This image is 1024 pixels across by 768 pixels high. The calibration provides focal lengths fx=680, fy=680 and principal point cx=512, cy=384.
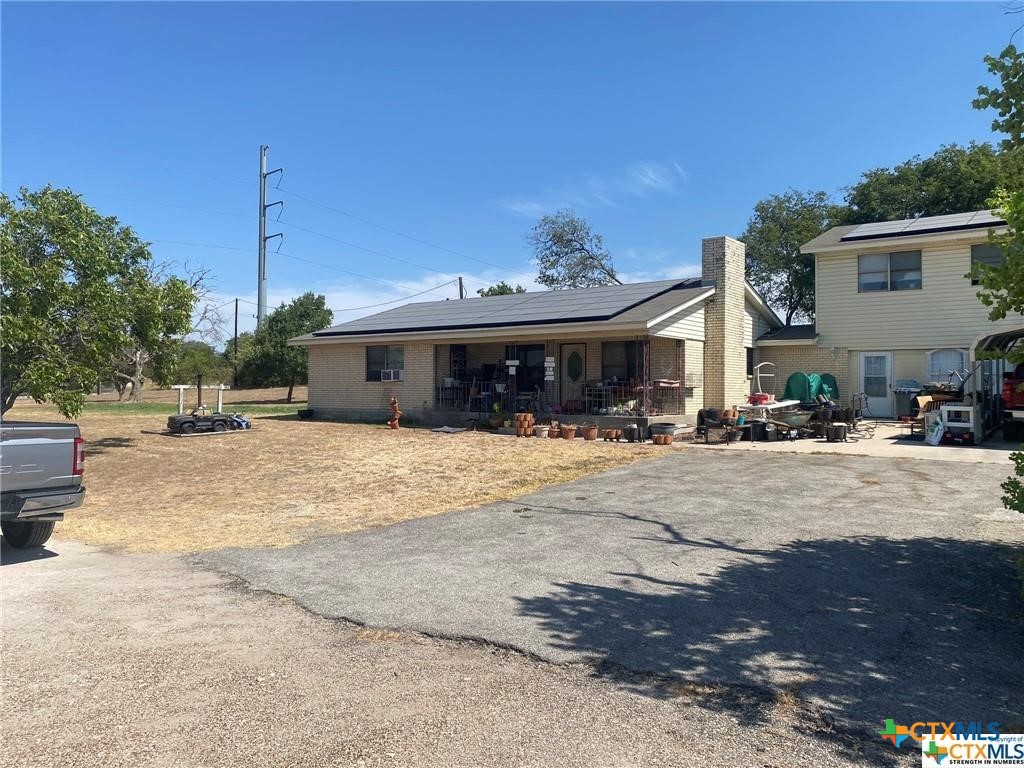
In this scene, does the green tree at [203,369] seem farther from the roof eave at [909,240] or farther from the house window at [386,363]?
the roof eave at [909,240]

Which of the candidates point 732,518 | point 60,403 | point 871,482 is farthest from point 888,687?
point 60,403

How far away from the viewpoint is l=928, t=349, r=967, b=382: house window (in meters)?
20.4

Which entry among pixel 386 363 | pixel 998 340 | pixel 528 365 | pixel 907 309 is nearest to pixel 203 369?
pixel 386 363

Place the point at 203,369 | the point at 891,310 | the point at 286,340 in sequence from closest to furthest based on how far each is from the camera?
1. the point at 891,310
2. the point at 286,340
3. the point at 203,369

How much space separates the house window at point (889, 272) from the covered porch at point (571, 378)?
648 cm

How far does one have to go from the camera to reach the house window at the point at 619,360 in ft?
68.0

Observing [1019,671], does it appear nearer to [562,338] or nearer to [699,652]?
[699,652]

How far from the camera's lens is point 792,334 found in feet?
77.3

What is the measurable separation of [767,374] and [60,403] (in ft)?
67.2

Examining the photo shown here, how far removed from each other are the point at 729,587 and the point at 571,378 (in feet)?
53.8

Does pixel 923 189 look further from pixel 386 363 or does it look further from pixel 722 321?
pixel 386 363

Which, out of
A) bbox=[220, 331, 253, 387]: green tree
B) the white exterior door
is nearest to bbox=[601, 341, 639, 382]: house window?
the white exterior door

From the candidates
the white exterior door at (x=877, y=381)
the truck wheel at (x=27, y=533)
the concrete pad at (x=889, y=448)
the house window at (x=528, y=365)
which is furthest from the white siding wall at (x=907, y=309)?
the truck wheel at (x=27, y=533)

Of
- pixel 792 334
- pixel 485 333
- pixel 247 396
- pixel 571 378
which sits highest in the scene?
pixel 792 334
